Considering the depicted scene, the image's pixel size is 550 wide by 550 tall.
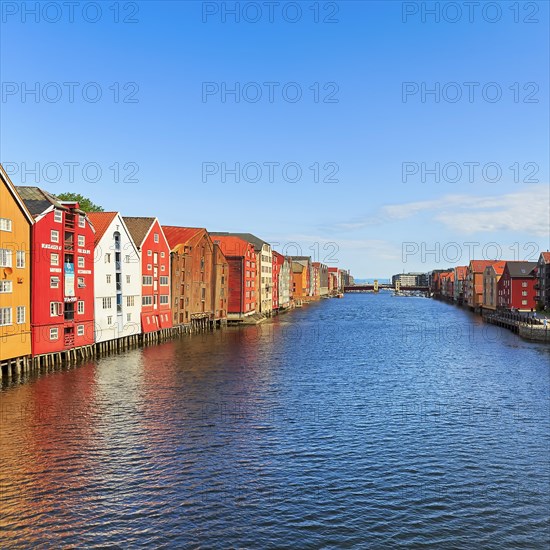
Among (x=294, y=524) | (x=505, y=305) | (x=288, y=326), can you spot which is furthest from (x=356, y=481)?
(x=505, y=305)

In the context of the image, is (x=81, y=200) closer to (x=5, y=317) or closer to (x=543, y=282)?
(x=5, y=317)

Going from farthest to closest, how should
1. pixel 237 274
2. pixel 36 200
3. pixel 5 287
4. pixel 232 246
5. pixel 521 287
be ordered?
pixel 521 287
pixel 232 246
pixel 237 274
pixel 36 200
pixel 5 287

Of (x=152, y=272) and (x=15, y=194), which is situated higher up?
(x=15, y=194)

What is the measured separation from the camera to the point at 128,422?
3809 centimetres

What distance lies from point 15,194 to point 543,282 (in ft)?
411

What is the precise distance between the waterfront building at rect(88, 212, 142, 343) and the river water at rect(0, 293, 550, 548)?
44.7 feet

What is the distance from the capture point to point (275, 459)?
3098 cm

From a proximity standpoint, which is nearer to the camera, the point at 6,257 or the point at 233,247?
the point at 6,257

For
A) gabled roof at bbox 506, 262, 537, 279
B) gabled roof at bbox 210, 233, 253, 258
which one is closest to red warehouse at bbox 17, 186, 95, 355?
gabled roof at bbox 210, 233, 253, 258

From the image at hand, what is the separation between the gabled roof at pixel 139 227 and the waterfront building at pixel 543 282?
323 feet

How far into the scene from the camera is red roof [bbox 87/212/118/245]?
238 feet

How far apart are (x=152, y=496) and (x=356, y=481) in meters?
10.4

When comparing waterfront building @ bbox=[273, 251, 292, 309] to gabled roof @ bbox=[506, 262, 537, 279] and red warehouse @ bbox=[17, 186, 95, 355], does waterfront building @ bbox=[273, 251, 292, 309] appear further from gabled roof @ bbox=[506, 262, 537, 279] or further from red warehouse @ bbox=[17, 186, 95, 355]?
red warehouse @ bbox=[17, 186, 95, 355]

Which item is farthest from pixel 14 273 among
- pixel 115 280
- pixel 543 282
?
pixel 543 282
